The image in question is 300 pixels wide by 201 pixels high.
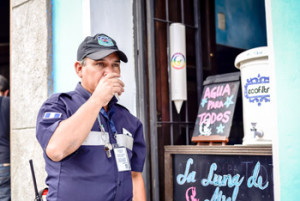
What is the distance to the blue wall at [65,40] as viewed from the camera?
3.50 metres

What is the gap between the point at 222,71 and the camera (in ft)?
14.4

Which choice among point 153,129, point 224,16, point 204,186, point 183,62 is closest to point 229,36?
point 224,16

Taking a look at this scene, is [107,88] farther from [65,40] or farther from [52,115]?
[65,40]

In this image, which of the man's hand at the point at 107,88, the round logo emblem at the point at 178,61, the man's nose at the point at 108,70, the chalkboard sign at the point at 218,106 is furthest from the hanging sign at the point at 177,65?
the man's hand at the point at 107,88

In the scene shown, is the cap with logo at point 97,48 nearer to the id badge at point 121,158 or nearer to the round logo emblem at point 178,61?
the id badge at point 121,158

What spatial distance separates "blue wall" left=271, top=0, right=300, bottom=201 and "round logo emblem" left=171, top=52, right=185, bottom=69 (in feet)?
4.66

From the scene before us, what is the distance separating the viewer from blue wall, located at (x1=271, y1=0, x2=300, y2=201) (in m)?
2.13

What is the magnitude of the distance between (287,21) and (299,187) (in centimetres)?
93

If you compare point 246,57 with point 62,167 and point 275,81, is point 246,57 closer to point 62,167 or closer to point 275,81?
point 275,81

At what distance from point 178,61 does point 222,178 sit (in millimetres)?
1194

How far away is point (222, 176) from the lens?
2.96m

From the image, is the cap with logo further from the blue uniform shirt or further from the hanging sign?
the hanging sign

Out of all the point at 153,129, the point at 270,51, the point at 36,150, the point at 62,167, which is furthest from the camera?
the point at 36,150

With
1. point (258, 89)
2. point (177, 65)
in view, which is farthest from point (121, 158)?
point (177, 65)
